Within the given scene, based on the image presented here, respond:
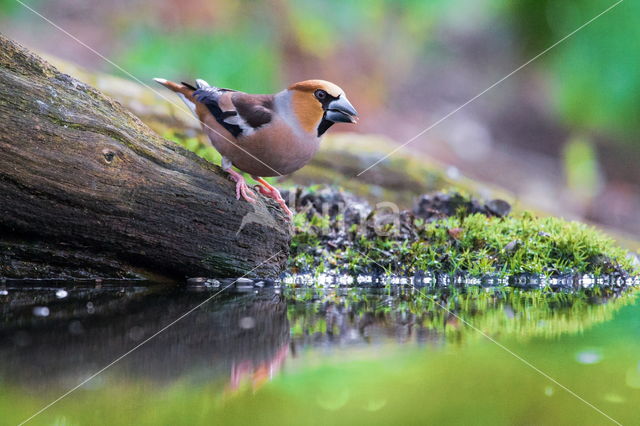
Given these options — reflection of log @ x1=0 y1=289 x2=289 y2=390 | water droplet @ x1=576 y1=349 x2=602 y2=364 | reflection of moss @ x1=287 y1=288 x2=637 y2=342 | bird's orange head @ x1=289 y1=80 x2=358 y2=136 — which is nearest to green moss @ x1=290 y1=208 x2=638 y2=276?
reflection of moss @ x1=287 y1=288 x2=637 y2=342

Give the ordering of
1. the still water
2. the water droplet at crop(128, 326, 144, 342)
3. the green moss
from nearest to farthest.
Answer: the still water
the water droplet at crop(128, 326, 144, 342)
the green moss

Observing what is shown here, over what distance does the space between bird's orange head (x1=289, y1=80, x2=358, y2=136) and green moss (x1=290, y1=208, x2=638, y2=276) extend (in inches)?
41.5

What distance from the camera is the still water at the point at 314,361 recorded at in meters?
1.63

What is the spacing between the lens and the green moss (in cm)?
448

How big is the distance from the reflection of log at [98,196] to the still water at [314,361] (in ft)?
1.64

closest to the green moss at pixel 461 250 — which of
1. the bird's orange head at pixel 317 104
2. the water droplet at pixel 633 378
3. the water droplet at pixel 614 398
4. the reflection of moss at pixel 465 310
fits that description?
the reflection of moss at pixel 465 310

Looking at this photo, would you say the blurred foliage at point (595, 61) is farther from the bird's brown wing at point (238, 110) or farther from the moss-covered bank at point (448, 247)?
the bird's brown wing at point (238, 110)

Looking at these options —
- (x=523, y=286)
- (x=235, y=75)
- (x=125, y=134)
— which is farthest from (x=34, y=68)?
(x=235, y=75)

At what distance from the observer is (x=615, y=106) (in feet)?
26.3

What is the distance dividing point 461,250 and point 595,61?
15.1 ft

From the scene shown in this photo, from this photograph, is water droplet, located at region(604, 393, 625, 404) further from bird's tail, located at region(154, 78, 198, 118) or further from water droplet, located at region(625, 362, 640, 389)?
bird's tail, located at region(154, 78, 198, 118)

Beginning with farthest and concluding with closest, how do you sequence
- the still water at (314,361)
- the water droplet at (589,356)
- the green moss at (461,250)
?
the green moss at (461,250)
the water droplet at (589,356)
the still water at (314,361)

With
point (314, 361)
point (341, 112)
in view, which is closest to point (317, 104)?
point (341, 112)

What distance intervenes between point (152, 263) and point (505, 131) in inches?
295
